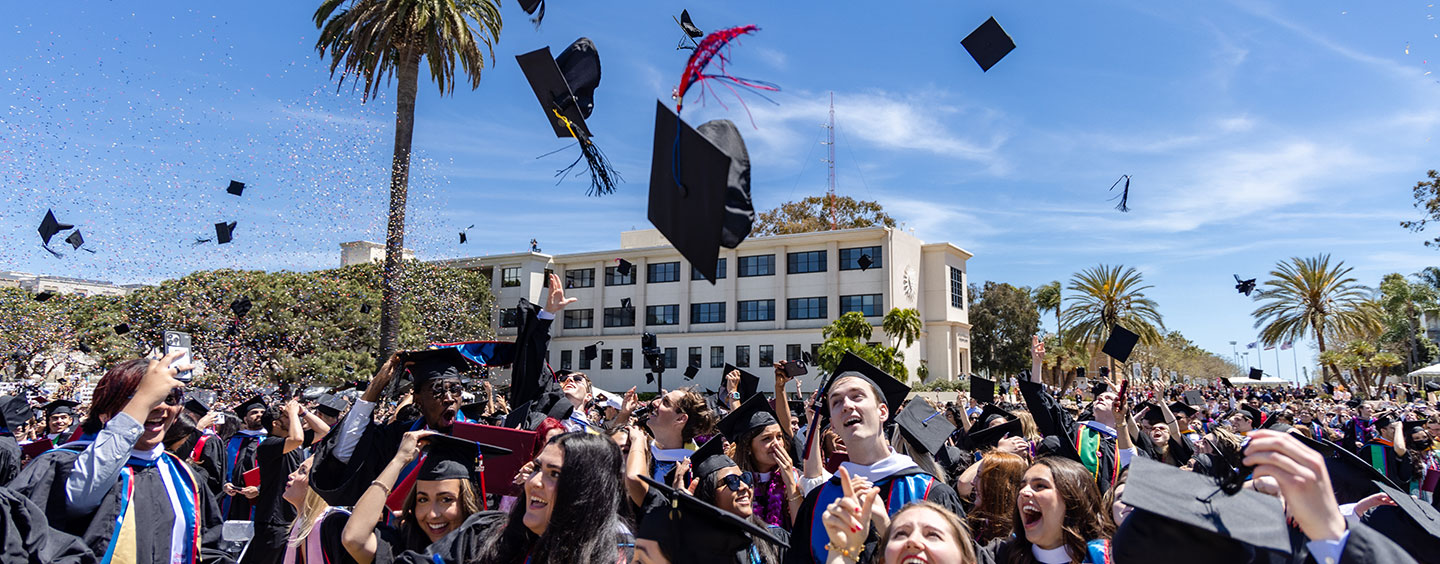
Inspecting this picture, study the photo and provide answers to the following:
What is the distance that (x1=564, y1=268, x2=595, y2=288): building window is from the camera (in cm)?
5134

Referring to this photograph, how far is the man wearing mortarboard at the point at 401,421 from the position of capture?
A: 4055 mm

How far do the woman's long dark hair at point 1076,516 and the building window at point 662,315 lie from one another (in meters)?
45.7

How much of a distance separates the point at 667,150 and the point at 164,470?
2934 mm

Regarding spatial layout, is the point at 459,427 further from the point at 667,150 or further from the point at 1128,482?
the point at 1128,482

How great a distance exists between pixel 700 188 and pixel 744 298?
44816 mm

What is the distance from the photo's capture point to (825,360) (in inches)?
1533

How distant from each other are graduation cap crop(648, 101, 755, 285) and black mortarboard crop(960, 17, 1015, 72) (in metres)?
4.44

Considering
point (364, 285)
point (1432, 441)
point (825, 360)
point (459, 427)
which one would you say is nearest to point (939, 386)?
point (825, 360)

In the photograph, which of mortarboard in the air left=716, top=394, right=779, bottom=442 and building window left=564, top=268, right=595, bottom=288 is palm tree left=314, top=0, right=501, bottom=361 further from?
building window left=564, top=268, right=595, bottom=288

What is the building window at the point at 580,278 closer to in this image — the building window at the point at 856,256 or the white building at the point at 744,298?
the white building at the point at 744,298

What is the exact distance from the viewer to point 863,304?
45.2 m

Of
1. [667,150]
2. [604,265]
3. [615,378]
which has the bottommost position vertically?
[615,378]

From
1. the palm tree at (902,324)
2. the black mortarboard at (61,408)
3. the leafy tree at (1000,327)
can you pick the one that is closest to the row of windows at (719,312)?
the palm tree at (902,324)

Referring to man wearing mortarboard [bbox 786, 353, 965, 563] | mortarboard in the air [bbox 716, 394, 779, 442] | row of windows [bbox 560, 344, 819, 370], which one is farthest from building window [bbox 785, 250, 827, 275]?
man wearing mortarboard [bbox 786, 353, 965, 563]
